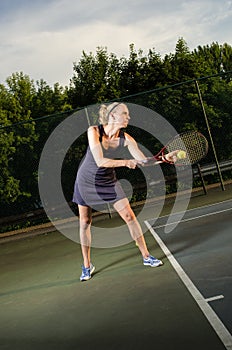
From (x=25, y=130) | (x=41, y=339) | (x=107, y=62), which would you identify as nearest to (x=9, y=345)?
(x=41, y=339)

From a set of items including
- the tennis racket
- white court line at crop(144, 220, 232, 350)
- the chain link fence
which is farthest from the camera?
the chain link fence

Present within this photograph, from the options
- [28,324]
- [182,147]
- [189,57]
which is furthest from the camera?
[189,57]

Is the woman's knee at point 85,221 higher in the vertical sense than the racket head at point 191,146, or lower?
lower

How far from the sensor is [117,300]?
12.9ft

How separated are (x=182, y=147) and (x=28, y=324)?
3.58 metres

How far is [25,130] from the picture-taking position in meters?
10.2

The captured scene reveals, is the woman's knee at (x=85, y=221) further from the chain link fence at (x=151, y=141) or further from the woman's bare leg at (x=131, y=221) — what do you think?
the chain link fence at (x=151, y=141)

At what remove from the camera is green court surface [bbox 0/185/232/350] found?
3035 mm

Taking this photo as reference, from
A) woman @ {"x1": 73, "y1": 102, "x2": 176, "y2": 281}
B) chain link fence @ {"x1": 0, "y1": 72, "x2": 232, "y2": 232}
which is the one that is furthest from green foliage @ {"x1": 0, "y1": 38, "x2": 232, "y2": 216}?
woman @ {"x1": 73, "y1": 102, "x2": 176, "y2": 281}

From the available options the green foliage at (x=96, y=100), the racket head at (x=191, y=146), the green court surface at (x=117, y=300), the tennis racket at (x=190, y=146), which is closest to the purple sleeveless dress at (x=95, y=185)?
the green court surface at (x=117, y=300)

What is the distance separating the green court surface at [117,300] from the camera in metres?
3.04

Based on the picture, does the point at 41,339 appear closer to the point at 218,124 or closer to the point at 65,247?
the point at 65,247

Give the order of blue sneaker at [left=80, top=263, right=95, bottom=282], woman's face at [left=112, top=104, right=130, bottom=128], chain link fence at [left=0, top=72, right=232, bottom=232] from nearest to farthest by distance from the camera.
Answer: woman's face at [left=112, top=104, right=130, bottom=128], blue sneaker at [left=80, top=263, right=95, bottom=282], chain link fence at [left=0, top=72, right=232, bottom=232]

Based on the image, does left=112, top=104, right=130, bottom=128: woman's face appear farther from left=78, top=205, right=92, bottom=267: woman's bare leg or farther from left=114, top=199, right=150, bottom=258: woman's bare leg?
left=78, top=205, right=92, bottom=267: woman's bare leg
